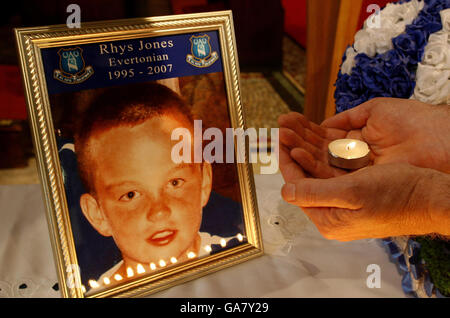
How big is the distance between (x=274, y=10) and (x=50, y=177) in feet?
6.32

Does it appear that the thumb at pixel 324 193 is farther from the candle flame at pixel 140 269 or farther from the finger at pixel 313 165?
the candle flame at pixel 140 269

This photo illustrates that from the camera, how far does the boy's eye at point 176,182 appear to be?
692mm

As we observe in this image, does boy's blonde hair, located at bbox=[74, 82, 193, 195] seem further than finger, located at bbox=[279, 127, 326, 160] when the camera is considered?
No

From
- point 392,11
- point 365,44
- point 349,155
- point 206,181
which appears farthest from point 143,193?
point 392,11

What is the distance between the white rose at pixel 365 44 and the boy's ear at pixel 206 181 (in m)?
0.58

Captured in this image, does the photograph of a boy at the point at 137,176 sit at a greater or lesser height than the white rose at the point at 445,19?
lesser

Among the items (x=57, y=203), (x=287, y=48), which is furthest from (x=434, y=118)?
(x=287, y=48)

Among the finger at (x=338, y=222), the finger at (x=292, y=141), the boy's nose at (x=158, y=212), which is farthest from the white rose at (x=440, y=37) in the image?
the boy's nose at (x=158, y=212)

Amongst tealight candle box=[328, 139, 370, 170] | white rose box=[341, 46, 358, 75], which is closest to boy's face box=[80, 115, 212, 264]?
tealight candle box=[328, 139, 370, 170]

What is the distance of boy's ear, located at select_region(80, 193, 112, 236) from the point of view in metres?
0.65

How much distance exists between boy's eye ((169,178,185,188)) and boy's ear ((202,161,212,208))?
0.17ft

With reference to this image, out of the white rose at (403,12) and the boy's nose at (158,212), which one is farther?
the white rose at (403,12)

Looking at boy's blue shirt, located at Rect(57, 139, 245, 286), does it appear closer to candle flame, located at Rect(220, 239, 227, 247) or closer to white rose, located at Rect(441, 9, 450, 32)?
candle flame, located at Rect(220, 239, 227, 247)
